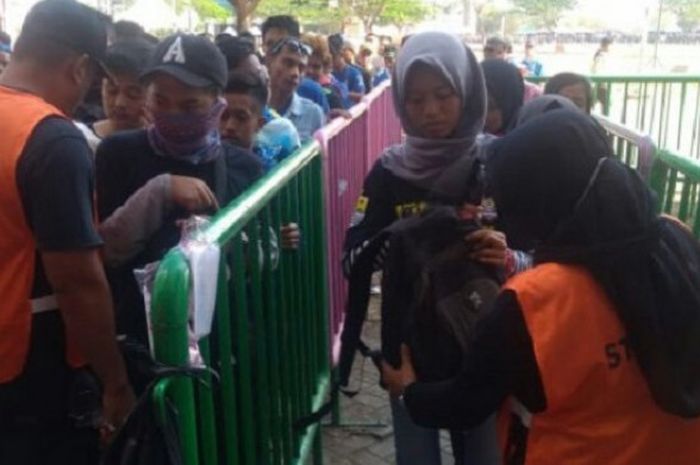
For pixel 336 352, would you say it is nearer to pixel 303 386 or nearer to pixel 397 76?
pixel 303 386

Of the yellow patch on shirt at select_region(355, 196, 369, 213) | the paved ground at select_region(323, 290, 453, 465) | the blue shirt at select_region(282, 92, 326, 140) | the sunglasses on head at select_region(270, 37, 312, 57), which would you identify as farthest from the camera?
the sunglasses on head at select_region(270, 37, 312, 57)

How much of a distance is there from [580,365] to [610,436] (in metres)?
0.20

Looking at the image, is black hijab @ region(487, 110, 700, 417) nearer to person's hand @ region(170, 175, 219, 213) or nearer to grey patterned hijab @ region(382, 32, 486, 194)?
grey patterned hijab @ region(382, 32, 486, 194)

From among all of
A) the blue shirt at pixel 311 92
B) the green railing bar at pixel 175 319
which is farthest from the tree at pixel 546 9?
the green railing bar at pixel 175 319

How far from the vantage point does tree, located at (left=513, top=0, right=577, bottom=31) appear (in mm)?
73875

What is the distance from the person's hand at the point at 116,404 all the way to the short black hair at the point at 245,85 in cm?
135

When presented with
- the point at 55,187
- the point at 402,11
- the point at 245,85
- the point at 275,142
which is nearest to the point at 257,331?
the point at 55,187

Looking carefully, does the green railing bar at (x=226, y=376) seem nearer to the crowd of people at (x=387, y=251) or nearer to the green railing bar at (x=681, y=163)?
the crowd of people at (x=387, y=251)

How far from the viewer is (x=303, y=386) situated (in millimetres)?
2865

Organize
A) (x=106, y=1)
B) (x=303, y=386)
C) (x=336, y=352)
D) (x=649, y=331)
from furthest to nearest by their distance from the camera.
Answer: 1. (x=106, y=1)
2. (x=336, y=352)
3. (x=303, y=386)
4. (x=649, y=331)

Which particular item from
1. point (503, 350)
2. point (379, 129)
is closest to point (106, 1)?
point (379, 129)

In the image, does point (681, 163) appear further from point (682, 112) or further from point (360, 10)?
point (360, 10)

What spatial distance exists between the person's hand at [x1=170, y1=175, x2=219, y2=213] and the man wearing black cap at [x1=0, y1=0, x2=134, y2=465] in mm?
233

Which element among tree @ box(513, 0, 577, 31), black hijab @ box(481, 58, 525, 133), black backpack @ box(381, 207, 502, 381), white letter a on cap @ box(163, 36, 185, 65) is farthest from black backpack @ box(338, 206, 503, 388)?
tree @ box(513, 0, 577, 31)
